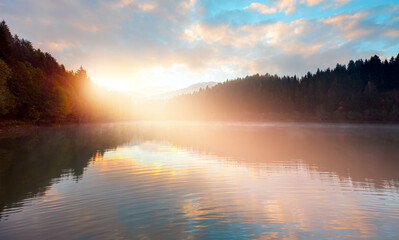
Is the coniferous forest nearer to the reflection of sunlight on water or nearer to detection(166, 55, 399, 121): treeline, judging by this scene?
detection(166, 55, 399, 121): treeline

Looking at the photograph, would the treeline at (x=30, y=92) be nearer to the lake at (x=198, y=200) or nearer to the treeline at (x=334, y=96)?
the lake at (x=198, y=200)

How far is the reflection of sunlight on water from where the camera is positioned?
900 cm

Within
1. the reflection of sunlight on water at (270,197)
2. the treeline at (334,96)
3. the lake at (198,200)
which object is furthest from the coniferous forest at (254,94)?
the reflection of sunlight on water at (270,197)

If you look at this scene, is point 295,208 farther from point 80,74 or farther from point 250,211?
point 80,74

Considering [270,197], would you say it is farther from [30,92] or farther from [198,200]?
[30,92]

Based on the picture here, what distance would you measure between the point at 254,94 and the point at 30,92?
16181 cm

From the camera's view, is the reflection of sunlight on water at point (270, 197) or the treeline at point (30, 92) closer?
the reflection of sunlight on water at point (270, 197)

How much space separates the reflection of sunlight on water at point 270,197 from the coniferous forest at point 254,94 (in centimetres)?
5564

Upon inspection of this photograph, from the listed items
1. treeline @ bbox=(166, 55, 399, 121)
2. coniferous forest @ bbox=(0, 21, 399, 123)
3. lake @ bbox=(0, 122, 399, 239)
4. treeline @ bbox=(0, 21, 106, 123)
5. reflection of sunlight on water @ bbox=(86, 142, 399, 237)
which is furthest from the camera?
treeline @ bbox=(166, 55, 399, 121)

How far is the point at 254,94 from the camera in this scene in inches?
7539

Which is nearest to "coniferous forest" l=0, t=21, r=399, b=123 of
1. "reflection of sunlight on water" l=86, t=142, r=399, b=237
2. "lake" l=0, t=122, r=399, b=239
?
"lake" l=0, t=122, r=399, b=239

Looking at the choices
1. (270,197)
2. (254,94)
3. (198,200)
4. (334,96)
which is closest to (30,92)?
(198,200)

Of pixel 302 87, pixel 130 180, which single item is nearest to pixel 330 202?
pixel 130 180

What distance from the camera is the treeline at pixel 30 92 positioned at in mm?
56863
